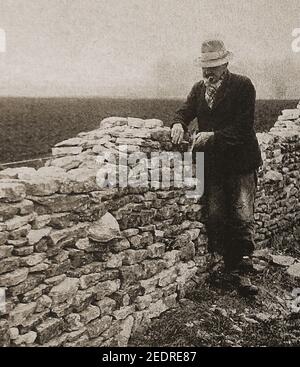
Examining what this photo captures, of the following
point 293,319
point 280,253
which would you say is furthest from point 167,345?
point 280,253

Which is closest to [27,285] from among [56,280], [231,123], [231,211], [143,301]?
[56,280]

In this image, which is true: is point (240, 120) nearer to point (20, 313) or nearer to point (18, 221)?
point (18, 221)

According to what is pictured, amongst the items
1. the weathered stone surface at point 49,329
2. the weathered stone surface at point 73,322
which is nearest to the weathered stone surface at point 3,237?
the weathered stone surface at point 49,329

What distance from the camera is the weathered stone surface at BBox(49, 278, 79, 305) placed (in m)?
3.28

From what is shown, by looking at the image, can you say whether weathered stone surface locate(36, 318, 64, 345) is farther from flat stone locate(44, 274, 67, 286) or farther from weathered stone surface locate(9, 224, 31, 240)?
weathered stone surface locate(9, 224, 31, 240)

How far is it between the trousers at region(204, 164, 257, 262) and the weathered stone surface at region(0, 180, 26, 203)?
7.38 feet

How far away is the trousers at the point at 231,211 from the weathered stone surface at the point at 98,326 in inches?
65.0

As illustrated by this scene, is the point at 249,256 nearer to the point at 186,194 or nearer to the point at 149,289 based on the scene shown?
the point at 186,194

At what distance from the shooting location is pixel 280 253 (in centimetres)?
582

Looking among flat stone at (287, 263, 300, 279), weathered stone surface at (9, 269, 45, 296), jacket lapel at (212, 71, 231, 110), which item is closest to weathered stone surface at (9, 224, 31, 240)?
weathered stone surface at (9, 269, 45, 296)

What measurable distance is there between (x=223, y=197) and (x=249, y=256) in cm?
70

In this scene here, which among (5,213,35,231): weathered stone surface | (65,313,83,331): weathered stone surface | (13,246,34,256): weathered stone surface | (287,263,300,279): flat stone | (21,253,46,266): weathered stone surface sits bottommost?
(287,263,300,279): flat stone

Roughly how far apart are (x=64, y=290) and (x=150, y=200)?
1.23 meters

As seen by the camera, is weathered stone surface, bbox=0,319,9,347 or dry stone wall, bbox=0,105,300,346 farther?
dry stone wall, bbox=0,105,300,346
